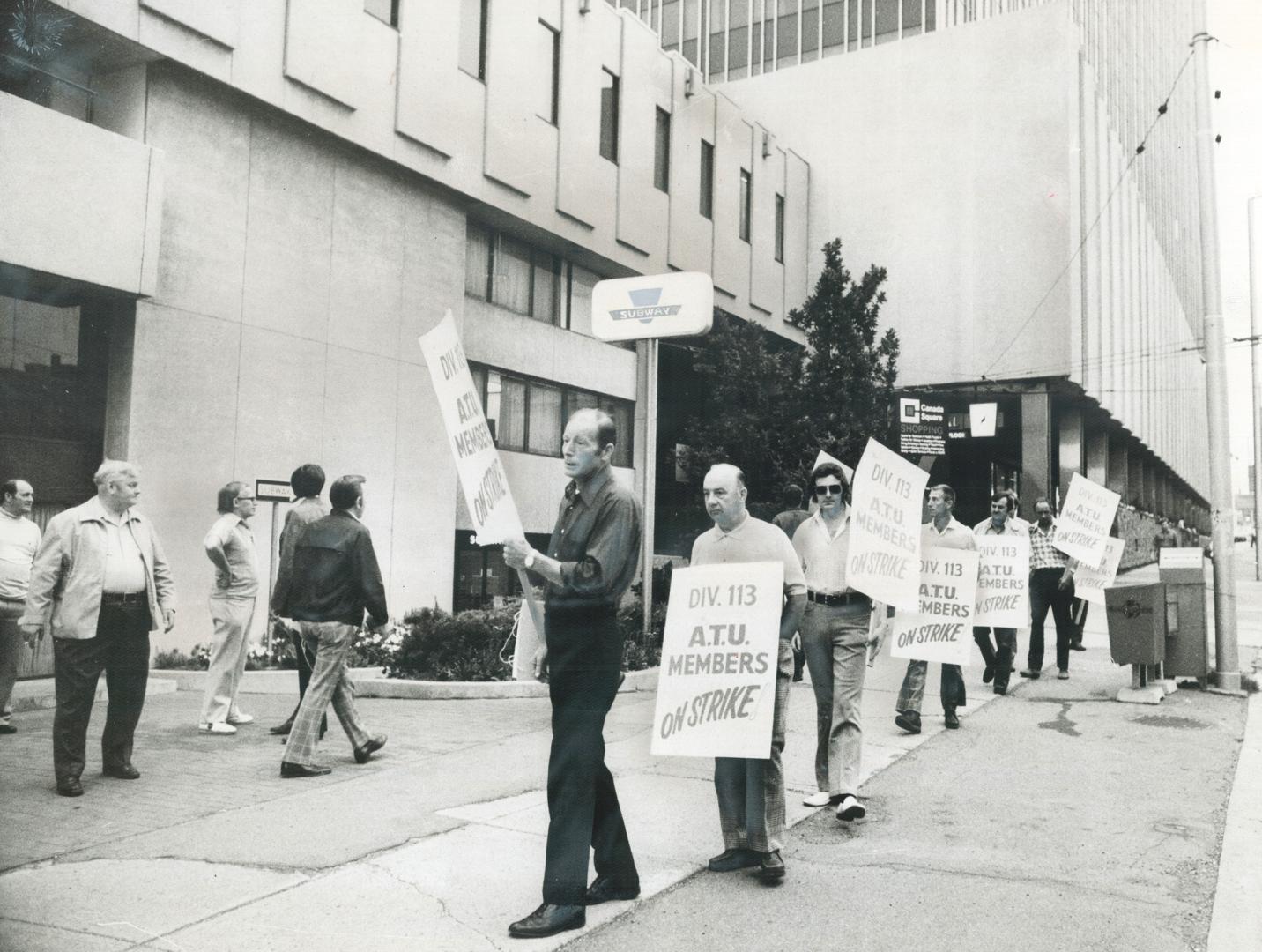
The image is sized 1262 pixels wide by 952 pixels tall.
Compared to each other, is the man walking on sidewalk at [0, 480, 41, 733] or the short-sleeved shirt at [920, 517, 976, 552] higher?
the short-sleeved shirt at [920, 517, 976, 552]

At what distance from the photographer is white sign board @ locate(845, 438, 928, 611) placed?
236 inches

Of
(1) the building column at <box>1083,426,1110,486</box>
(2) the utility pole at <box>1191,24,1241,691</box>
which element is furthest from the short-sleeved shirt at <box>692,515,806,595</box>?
(1) the building column at <box>1083,426,1110,486</box>

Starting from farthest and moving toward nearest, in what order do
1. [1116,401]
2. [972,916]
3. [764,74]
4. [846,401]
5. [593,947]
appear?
[1116,401] < [764,74] < [846,401] < [972,916] < [593,947]

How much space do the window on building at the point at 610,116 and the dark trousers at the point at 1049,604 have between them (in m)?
11.6

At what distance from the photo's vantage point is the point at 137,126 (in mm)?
Answer: 11844

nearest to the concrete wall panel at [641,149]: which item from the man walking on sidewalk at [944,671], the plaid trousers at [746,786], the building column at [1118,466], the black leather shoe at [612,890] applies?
the man walking on sidewalk at [944,671]

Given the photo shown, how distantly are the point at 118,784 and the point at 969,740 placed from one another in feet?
19.1

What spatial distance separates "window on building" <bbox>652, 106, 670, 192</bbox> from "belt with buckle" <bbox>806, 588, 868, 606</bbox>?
634 inches

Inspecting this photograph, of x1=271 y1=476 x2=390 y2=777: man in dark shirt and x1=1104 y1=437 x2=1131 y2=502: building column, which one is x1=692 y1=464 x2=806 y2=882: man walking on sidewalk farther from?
x1=1104 y1=437 x2=1131 y2=502: building column

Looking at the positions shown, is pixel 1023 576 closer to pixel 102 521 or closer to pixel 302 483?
pixel 302 483

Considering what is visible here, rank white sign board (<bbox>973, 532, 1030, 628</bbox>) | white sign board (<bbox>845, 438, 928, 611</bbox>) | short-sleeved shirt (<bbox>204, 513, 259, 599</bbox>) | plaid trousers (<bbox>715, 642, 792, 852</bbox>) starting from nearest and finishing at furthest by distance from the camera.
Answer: plaid trousers (<bbox>715, 642, 792, 852</bbox>)
white sign board (<bbox>845, 438, 928, 611</bbox>)
short-sleeved shirt (<bbox>204, 513, 259, 599</bbox>)
white sign board (<bbox>973, 532, 1030, 628</bbox>)

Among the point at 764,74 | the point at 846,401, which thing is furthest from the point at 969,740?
the point at 764,74

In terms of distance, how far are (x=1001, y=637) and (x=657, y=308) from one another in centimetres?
453

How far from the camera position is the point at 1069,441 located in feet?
109
